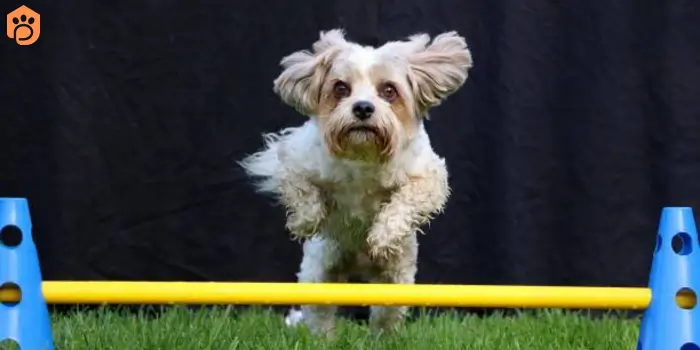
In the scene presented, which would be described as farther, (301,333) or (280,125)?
(280,125)

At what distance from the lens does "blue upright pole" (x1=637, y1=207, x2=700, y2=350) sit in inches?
122

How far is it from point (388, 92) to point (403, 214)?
43 centimetres

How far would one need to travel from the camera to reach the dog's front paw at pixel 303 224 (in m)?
3.93

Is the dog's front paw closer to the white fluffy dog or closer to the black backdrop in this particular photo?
the white fluffy dog

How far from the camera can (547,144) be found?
5.08m

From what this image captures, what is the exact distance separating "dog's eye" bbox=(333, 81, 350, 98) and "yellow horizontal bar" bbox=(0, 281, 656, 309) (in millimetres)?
954

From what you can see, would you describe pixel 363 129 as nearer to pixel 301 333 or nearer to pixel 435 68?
pixel 435 68

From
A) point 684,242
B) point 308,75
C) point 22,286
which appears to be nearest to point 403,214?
point 308,75

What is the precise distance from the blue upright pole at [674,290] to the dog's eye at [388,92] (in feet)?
3.55

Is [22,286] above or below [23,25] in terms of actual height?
below

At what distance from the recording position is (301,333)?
3.90 meters

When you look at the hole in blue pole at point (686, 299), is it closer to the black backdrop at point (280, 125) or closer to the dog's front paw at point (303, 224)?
the dog's front paw at point (303, 224)

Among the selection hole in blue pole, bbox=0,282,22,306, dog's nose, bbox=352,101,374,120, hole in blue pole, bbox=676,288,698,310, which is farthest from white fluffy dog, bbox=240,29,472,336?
hole in blue pole, bbox=0,282,22,306

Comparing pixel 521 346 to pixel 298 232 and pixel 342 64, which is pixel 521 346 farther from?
pixel 342 64
